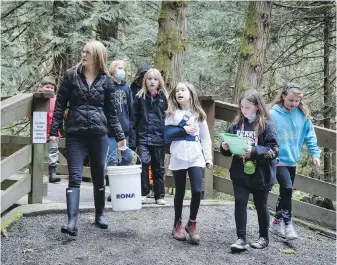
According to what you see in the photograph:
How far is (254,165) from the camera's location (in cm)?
477

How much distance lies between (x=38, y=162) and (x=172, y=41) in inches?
119

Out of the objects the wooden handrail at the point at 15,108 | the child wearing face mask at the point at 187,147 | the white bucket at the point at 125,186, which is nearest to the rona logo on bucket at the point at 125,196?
the white bucket at the point at 125,186

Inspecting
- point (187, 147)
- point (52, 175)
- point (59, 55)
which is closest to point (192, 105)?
point (187, 147)

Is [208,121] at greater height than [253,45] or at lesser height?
lesser

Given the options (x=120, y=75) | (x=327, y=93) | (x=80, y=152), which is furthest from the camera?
(x=327, y=93)

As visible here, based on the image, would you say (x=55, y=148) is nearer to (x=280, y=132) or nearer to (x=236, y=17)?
(x=280, y=132)

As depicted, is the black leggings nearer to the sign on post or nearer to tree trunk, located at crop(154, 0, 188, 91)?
the sign on post

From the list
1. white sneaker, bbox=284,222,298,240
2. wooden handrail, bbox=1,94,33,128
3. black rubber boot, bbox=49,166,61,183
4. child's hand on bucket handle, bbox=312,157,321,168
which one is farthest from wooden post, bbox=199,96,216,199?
black rubber boot, bbox=49,166,61,183

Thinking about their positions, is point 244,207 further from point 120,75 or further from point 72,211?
point 120,75

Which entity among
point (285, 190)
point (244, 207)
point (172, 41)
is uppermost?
point (172, 41)

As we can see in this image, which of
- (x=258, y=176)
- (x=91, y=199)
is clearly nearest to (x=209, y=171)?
(x=91, y=199)

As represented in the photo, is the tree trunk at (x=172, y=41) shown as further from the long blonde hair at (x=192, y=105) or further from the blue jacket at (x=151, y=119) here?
the long blonde hair at (x=192, y=105)

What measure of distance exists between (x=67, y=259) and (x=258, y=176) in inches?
75.0

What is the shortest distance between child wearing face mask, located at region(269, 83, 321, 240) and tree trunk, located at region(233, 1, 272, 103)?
3.05 m
